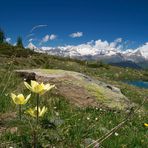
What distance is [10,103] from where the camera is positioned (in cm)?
982

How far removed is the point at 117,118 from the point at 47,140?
462 cm

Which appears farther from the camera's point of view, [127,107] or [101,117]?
[127,107]

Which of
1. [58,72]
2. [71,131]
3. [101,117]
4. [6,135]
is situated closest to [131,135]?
[71,131]

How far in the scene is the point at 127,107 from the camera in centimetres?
1383

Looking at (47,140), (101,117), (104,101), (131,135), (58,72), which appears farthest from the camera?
(58,72)

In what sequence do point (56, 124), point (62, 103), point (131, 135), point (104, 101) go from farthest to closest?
point (104, 101) < point (62, 103) < point (131, 135) < point (56, 124)

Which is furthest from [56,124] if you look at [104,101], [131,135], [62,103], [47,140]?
[104,101]

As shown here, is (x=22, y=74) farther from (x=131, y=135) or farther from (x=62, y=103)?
(x=131, y=135)

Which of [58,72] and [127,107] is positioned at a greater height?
[58,72]

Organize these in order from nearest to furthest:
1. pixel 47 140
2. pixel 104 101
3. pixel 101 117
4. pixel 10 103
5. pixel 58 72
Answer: pixel 47 140
pixel 10 103
pixel 101 117
pixel 104 101
pixel 58 72

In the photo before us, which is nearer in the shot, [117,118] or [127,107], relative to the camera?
[117,118]

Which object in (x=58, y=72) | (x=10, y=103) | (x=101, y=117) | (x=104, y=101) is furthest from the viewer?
(x=58, y=72)

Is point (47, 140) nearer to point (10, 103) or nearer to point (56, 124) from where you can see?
point (56, 124)

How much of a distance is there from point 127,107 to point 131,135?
5.23 metres
